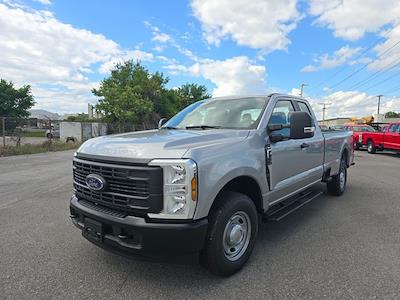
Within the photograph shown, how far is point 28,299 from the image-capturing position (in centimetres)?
288

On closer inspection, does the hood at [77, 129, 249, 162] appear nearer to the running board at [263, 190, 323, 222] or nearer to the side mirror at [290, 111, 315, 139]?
the side mirror at [290, 111, 315, 139]

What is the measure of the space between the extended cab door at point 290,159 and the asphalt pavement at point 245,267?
2.19ft

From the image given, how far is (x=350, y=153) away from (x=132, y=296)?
6260 mm

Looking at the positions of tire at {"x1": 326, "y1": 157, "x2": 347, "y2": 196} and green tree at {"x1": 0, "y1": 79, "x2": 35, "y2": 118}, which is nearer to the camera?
tire at {"x1": 326, "y1": 157, "x2": 347, "y2": 196}

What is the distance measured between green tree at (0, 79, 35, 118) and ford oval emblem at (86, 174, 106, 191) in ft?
164

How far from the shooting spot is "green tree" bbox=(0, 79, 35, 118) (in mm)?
45906

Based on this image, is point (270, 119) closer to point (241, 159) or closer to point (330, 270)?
point (241, 159)

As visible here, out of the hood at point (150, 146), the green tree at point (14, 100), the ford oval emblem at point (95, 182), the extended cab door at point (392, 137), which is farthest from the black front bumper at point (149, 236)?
the green tree at point (14, 100)

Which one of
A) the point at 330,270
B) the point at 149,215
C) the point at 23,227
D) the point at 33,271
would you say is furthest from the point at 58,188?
the point at 330,270

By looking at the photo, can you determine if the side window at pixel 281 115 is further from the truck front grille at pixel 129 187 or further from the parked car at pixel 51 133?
the parked car at pixel 51 133

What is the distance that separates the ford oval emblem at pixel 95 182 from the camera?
310 cm

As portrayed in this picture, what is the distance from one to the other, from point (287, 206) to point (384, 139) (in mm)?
16721

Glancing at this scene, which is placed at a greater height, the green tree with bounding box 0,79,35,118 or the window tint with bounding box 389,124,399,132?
the green tree with bounding box 0,79,35,118

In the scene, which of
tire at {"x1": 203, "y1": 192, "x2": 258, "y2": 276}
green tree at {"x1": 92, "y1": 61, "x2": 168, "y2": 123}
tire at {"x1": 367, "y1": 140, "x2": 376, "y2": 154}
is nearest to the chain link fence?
green tree at {"x1": 92, "y1": 61, "x2": 168, "y2": 123}
